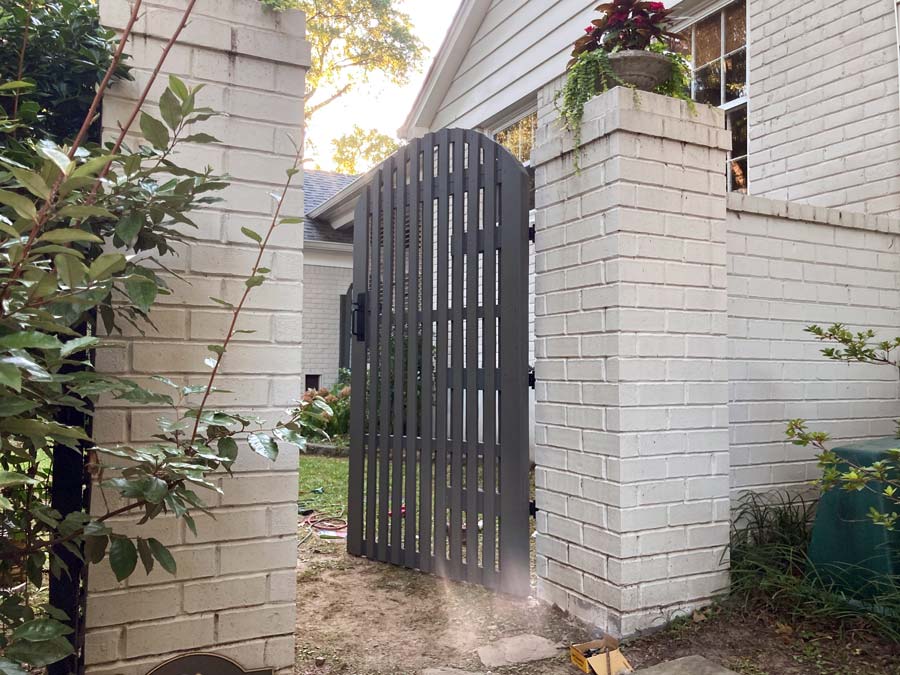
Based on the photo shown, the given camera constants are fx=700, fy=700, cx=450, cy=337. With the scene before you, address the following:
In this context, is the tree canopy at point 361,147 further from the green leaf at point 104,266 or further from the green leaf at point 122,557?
the green leaf at point 104,266

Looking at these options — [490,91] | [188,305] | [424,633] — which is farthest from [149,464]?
[490,91]

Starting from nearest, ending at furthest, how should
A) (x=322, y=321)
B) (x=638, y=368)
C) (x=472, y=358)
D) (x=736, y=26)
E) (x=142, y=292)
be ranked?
(x=142, y=292)
(x=638, y=368)
(x=472, y=358)
(x=736, y=26)
(x=322, y=321)

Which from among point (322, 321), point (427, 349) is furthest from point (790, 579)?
point (322, 321)

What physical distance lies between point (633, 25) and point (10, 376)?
2.81 m

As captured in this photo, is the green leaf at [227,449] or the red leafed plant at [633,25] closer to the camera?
the green leaf at [227,449]

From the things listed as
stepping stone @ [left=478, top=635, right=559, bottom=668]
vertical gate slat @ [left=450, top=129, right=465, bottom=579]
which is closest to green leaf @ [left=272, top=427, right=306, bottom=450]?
stepping stone @ [left=478, top=635, right=559, bottom=668]

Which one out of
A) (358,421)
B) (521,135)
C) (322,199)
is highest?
(322,199)

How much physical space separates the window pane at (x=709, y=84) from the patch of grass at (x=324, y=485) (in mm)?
3980

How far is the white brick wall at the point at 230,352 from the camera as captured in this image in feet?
6.47

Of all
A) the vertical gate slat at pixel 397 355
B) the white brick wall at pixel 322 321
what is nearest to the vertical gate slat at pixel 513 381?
the vertical gate slat at pixel 397 355

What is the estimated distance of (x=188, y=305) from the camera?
2043 millimetres

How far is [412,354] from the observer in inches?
145

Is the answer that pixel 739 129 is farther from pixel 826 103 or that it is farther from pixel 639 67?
pixel 639 67

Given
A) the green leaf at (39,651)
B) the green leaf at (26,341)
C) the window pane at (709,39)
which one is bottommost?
the green leaf at (39,651)
